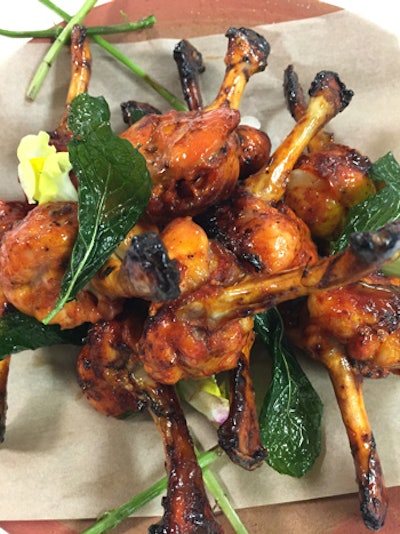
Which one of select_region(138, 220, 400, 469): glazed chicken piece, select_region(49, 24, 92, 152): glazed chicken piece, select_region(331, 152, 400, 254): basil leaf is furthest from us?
select_region(49, 24, 92, 152): glazed chicken piece

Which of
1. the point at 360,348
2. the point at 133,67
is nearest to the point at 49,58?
the point at 133,67

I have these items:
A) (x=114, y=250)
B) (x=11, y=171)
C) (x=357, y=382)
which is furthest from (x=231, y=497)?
(x=11, y=171)

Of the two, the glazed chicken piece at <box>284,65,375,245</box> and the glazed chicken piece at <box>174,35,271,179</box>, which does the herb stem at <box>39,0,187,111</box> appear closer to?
the glazed chicken piece at <box>174,35,271,179</box>

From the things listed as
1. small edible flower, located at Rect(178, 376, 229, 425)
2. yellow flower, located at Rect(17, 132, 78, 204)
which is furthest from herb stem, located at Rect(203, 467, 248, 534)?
yellow flower, located at Rect(17, 132, 78, 204)

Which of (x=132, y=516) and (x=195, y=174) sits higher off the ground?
(x=195, y=174)

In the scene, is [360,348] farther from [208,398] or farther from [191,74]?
[191,74]

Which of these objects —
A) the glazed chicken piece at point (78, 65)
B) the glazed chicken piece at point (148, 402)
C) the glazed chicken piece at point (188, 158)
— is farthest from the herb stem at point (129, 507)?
the glazed chicken piece at point (78, 65)

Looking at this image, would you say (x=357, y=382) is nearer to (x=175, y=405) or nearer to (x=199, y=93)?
(x=175, y=405)
